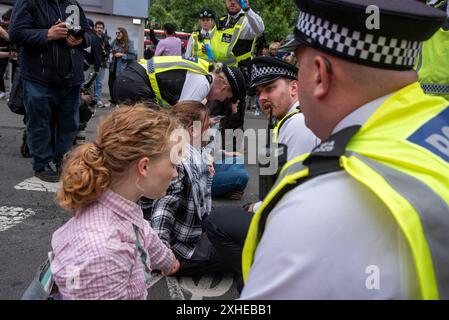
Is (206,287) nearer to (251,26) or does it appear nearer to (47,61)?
(47,61)

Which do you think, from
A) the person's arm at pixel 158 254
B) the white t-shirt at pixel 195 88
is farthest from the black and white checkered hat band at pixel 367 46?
the white t-shirt at pixel 195 88

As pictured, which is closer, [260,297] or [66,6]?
[260,297]

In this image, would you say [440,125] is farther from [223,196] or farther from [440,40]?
[223,196]

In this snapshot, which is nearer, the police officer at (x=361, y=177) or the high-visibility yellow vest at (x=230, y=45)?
the police officer at (x=361, y=177)

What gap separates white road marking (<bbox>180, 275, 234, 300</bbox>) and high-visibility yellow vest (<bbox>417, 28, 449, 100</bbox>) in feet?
6.09

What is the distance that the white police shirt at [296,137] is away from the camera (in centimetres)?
268

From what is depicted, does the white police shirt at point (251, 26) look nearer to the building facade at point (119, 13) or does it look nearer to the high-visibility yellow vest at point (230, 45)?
the high-visibility yellow vest at point (230, 45)

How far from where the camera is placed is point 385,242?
954 millimetres

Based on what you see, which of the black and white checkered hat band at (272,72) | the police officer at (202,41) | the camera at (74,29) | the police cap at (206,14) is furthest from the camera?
the police cap at (206,14)

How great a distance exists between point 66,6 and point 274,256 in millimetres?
4632

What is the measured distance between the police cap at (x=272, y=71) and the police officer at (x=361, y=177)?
92.0 inches

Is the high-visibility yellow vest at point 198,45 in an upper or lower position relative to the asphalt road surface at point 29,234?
upper

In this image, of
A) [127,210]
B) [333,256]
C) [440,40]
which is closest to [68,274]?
[127,210]

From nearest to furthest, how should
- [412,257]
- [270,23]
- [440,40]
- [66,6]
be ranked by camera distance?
[412,257] < [440,40] < [66,6] < [270,23]
